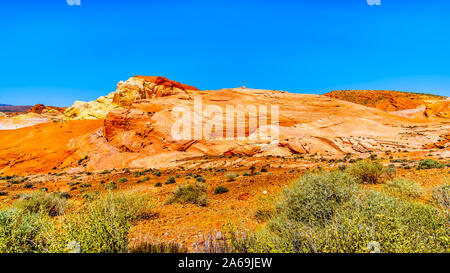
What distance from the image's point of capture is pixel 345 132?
2216 cm

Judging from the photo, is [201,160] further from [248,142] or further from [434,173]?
[434,173]

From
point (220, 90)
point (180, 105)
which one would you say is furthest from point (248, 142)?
point (220, 90)

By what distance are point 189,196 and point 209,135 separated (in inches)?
568

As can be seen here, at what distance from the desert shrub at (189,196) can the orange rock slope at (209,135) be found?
1086 centimetres

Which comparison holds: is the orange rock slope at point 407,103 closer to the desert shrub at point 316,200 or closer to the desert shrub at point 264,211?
the desert shrub at point 316,200

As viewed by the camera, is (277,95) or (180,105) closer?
(180,105)

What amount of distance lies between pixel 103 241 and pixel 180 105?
75.5ft

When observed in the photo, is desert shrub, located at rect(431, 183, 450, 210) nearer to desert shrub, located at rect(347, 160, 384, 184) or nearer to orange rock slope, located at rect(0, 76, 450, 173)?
desert shrub, located at rect(347, 160, 384, 184)

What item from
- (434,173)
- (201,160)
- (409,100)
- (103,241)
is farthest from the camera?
(409,100)

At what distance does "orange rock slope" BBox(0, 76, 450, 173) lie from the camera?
65.0ft

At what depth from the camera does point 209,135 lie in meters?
21.8

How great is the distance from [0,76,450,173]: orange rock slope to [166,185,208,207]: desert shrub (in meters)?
10.9

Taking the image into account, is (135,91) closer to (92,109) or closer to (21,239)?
Answer: (92,109)

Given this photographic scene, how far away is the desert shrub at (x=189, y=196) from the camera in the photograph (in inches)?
283
